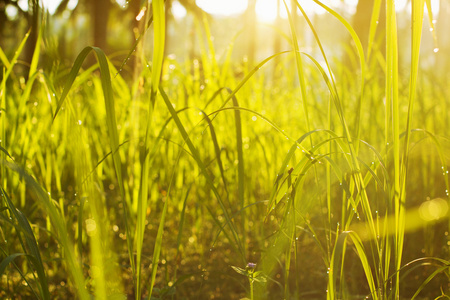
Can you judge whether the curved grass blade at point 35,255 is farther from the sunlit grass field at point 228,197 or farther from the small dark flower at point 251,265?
the small dark flower at point 251,265

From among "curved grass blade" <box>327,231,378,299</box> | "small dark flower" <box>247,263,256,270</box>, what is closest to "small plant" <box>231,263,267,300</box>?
"small dark flower" <box>247,263,256,270</box>

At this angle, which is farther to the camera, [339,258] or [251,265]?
[251,265]

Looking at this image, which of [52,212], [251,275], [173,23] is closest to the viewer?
[52,212]

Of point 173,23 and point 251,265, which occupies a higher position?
point 173,23

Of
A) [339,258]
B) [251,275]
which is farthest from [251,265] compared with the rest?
[339,258]

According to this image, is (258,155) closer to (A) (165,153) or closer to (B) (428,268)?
(A) (165,153)

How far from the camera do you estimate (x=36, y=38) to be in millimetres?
870

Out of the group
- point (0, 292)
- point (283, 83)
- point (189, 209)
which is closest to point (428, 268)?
point (189, 209)

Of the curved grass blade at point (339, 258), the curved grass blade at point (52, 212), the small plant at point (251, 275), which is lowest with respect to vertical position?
the small plant at point (251, 275)

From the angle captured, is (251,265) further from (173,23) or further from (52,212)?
(173,23)

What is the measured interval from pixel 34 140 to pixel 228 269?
60 centimetres

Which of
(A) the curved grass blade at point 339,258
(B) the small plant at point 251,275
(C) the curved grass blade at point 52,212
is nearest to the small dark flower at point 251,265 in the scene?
(B) the small plant at point 251,275

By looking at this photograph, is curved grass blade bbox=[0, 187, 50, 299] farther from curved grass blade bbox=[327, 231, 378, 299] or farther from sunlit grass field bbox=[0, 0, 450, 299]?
curved grass blade bbox=[327, 231, 378, 299]

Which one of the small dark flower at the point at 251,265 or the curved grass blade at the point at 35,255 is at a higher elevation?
the curved grass blade at the point at 35,255
